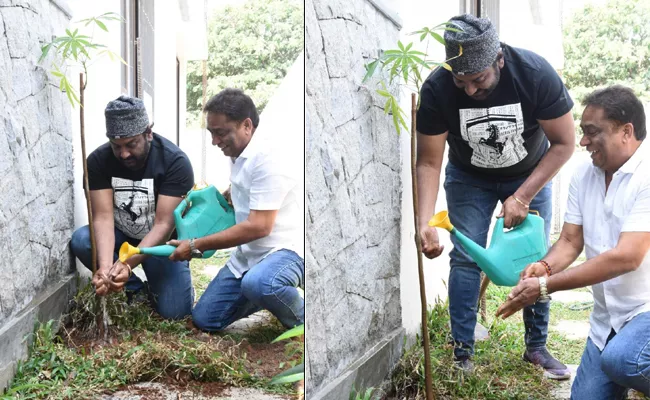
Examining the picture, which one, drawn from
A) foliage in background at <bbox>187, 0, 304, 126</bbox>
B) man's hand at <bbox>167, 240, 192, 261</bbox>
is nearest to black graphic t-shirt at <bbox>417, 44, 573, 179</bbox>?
foliage in background at <bbox>187, 0, 304, 126</bbox>

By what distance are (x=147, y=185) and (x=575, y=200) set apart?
3.97ft

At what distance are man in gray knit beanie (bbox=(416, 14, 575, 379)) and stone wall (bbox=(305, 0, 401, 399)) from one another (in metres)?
0.16

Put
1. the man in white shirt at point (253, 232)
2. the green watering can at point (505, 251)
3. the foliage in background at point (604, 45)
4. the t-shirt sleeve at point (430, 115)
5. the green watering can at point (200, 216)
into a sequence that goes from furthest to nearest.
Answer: the foliage in background at point (604, 45) < the t-shirt sleeve at point (430, 115) < the green watering can at point (505, 251) < the man in white shirt at point (253, 232) < the green watering can at point (200, 216)

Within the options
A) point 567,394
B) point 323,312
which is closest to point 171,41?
point 323,312

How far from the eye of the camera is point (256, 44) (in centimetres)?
209

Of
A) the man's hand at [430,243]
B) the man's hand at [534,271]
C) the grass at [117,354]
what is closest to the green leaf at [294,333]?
the grass at [117,354]

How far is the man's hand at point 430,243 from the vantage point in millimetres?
2248

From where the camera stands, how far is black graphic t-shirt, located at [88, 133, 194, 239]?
1.87m

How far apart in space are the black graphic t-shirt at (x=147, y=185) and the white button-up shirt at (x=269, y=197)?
0.22 meters

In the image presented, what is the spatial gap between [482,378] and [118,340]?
1.09 metres

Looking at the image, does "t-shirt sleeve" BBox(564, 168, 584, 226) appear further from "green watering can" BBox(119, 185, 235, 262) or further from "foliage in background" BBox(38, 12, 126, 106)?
"foliage in background" BBox(38, 12, 126, 106)

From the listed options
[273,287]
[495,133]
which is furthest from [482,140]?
[273,287]

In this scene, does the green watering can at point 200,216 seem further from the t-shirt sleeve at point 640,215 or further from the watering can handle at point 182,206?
the t-shirt sleeve at point 640,215

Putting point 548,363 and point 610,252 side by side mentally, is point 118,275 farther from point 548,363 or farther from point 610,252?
point 548,363
